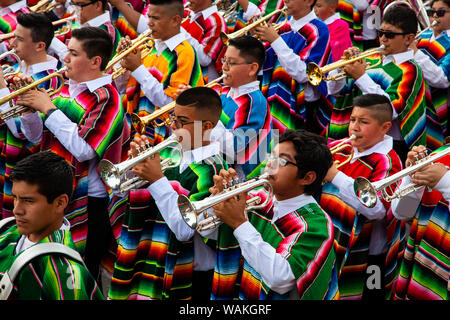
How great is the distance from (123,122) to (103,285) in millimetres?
1368

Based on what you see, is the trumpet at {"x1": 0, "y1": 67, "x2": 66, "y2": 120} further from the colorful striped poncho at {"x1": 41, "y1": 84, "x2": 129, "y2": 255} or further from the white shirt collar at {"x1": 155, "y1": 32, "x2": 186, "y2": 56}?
the white shirt collar at {"x1": 155, "y1": 32, "x2": 186, "y2": 56}

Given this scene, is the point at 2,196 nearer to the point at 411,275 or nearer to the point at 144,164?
the point at 144,164

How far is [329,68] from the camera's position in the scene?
21.8ft

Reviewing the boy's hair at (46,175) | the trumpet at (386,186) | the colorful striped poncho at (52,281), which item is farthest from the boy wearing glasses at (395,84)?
the colorful striped poncho at (52,281)

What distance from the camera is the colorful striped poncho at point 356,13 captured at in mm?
8531

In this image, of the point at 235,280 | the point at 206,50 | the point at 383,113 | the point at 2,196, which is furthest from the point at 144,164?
the point at 206,50

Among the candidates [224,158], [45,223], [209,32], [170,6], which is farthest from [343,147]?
[209,32]

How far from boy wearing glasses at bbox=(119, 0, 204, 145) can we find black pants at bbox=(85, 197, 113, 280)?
45.8 inches

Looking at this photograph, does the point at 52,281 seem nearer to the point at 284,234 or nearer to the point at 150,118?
the point at 284,234

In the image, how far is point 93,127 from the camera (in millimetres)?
5426

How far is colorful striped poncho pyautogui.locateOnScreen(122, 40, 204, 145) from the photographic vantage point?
261 inches

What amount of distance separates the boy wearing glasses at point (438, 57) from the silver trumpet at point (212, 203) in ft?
10.6

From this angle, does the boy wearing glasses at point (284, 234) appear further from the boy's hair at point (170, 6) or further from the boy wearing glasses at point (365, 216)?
the boy's hair at point (170, 6)

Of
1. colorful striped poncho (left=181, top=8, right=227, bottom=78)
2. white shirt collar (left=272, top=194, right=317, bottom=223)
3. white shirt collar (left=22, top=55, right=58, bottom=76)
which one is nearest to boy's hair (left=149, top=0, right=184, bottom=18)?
colorful striped poncho (left=181, top=8, right=227, bottom=78)
